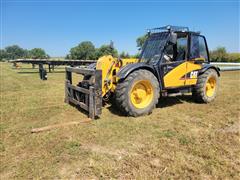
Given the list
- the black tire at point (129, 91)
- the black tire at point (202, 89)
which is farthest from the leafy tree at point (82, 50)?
the black tire at point (129, 91)

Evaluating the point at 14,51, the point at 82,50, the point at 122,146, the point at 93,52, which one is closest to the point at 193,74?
the point at 122,146

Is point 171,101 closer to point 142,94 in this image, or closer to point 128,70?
point 142,94

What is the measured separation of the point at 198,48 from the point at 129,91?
9.86ft

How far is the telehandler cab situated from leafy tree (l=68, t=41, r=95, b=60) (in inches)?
2093

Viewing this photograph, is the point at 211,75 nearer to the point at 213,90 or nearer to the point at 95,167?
the point at 213,90

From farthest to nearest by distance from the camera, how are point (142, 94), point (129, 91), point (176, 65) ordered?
1. point (176, 65)
2. point (142, 94)
3. point (129, 91)

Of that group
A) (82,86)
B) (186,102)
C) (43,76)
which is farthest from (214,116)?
(43,76)

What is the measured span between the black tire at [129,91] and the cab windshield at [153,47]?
2.41ft

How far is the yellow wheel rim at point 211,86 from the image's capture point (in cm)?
638

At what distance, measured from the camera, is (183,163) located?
105 inches

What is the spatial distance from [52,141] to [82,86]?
1.96 meters

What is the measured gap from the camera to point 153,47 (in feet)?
17.8

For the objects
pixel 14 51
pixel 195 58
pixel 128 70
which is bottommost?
pixel 128 70

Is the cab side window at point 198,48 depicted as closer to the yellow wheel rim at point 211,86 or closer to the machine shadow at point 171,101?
the yellow wheel rim at point 211,86
